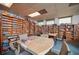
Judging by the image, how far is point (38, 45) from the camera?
2184 mm

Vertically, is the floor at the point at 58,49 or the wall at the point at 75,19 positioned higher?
the wall at the point at 75,19

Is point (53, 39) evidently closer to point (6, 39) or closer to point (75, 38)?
point (75, 38)

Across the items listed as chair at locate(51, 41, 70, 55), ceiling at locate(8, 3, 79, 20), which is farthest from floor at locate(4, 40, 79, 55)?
ceiling at locate(8, 3, 79, 20)

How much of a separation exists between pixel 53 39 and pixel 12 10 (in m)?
0.96

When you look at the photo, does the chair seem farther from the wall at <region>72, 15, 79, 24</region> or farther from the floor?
the wall at <region>72, 15, 79, 24</region>

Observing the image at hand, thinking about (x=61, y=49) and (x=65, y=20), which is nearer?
(x=61, y=49)

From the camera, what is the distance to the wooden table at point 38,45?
2148 millimetres

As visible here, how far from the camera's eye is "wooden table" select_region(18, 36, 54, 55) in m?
2.15

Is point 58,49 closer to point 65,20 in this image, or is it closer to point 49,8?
point 65,20

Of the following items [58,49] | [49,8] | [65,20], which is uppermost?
[49,8]

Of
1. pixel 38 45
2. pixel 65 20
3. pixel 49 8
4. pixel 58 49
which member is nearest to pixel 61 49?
pixel 58 49

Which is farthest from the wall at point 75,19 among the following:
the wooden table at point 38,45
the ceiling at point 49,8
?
the wooden table at point 38,45

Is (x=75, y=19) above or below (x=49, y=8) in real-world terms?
below

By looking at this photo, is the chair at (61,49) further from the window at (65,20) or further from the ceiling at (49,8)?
the ceiling at (49,8)
